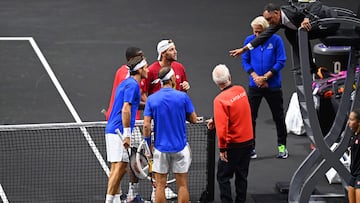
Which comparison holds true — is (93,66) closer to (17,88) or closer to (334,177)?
(17,88)

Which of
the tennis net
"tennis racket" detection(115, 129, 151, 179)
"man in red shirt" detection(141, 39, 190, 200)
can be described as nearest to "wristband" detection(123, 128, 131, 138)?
"tennis racket" detection(115, 129, 151, 179)

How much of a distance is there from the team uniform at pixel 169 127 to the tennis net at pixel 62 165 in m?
0.94

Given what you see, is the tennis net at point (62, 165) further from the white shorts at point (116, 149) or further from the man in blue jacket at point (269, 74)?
the man in blue jacket at point (269, 74)

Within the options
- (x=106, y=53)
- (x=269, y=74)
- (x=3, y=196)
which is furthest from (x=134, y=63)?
(x=106, y=53)

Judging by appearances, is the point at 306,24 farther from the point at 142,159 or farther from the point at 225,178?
the point at 142,159

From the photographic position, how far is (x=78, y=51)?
64.9 feet

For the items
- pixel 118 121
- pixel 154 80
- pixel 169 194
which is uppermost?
pixel 154 80

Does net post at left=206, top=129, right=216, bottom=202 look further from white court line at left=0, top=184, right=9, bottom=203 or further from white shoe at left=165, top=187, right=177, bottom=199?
white court line at left=0, top=184, right=9, bottom=203

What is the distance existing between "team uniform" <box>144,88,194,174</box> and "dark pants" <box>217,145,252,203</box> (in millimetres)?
696

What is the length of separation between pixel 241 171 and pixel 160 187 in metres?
1.19

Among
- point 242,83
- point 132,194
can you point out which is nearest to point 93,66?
point 242,83

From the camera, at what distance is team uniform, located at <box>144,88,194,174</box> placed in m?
11.4

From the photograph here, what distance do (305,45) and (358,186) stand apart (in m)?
1.87

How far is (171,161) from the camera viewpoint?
11539 millimetres
